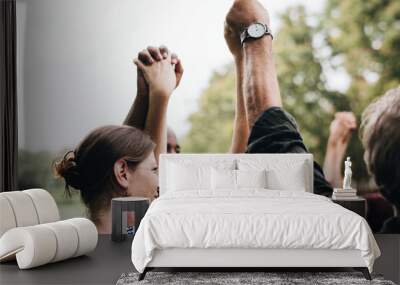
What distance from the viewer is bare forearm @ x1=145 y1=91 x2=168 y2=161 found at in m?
6.83

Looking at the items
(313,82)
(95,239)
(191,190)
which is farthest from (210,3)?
(95,239)

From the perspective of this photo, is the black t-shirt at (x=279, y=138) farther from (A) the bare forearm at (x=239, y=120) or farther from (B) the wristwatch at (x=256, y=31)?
(B) the wristwatch at (x=256, y=31)

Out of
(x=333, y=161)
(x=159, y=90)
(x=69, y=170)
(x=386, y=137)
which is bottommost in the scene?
(x=69, y=170)

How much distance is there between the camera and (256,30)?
679 cm

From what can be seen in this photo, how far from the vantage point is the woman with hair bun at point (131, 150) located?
682 cm

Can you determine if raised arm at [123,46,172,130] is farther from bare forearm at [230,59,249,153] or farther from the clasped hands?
bare forearm at [230,59,249,153]

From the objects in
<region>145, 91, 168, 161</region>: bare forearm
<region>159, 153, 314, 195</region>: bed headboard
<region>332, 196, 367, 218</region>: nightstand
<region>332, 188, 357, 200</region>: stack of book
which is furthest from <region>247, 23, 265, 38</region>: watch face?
<region>332, 196, 367, 218</region>: nightstand

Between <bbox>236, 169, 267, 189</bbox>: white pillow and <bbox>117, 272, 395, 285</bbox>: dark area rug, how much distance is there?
1415 millimetres

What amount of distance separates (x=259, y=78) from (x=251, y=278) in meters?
2.88

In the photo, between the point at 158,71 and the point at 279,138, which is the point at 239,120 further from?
the point at 158,71

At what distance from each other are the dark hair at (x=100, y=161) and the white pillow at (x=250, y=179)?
1.27 m

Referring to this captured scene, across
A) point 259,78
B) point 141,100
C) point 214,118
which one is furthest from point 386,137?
point 141,100

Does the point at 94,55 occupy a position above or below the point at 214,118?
above

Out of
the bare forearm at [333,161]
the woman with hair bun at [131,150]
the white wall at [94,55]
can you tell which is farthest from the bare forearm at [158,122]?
the bare forearm at [333,161]
